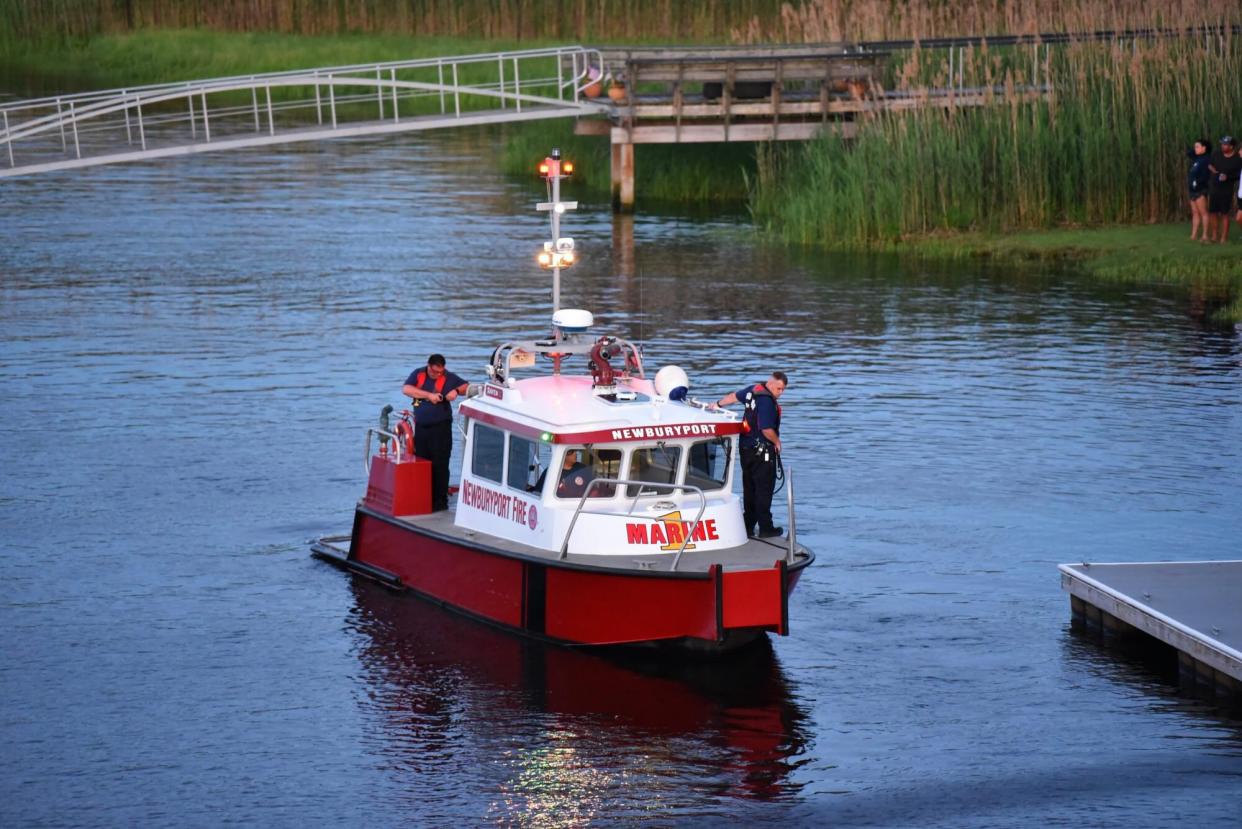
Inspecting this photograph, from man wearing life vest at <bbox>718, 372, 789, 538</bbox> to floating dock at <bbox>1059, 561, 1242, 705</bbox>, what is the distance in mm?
3078

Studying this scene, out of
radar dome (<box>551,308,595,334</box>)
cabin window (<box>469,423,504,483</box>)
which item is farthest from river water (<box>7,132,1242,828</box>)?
radar dome (<box>551,308,595,334</box>)

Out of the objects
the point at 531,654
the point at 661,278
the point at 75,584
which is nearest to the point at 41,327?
the point at 661,278

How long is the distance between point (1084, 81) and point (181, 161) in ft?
107

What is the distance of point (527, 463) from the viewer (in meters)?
→ 19.3

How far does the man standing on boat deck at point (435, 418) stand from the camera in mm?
21219

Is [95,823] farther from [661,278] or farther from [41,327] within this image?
[661,278]

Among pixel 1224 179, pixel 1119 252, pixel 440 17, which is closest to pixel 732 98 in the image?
pixel 1119 252

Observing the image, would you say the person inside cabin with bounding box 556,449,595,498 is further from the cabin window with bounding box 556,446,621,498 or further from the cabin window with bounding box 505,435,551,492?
the cabin window with bounding box 505,435,551,492

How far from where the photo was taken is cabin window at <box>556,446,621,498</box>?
18.9 meters

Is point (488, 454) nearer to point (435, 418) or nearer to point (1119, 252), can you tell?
point (435, 418)

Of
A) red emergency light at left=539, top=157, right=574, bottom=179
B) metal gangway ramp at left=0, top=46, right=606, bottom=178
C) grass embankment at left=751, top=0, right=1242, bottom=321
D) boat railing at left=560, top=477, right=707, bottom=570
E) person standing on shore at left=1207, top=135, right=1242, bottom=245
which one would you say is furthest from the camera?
metal gangway ramp at left=0, top=46, right=606, bottom=178

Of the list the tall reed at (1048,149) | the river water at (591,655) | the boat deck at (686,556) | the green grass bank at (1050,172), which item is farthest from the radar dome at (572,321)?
the tall reed at (1048,149)

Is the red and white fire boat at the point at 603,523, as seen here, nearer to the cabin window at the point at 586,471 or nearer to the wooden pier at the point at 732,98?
the cabin window at the point at 586,471

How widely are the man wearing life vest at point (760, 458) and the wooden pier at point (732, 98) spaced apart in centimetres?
→ 2671
